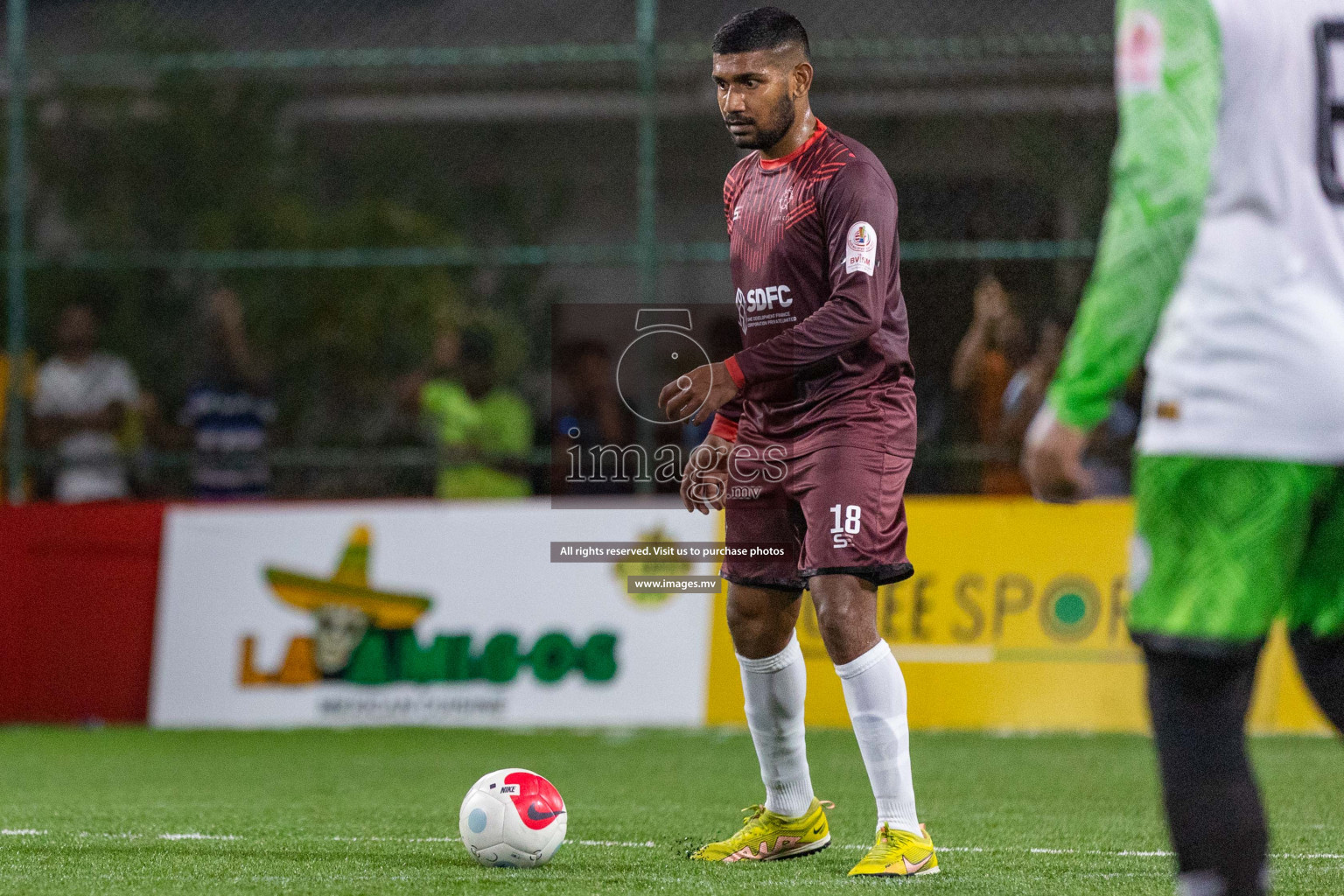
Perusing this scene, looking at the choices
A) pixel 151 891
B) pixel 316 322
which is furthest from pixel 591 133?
pixel 151 891

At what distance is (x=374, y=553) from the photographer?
9.26 meters

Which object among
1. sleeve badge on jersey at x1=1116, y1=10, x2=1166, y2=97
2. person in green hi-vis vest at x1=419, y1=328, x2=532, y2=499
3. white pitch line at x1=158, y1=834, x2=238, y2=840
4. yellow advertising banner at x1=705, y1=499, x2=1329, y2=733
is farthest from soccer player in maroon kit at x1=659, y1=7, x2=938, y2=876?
person in green hi-vis vest at x1=419, y1=328, x2=532, y2=499

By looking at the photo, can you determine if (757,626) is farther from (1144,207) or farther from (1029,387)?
(1029,387)

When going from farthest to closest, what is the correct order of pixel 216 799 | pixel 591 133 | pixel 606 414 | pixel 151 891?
pixel 591 133 < pixel 606 414 < pixel 216 799 < pixel 151 891

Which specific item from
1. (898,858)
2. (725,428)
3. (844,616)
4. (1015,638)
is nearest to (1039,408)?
(1015,638)

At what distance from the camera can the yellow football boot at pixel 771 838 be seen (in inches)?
191

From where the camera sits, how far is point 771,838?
4898 mm

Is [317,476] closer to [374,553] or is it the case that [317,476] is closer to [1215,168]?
[374,553]

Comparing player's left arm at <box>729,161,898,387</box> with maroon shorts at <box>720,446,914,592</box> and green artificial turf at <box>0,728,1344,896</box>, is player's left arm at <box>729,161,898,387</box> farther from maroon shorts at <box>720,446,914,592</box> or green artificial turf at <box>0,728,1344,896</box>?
green artificial turf at <box>0,728,1344,896</box>

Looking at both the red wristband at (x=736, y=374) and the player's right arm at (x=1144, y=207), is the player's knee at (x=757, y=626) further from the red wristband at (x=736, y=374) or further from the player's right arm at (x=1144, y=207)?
the player's right arm at (x=1144, y=207)

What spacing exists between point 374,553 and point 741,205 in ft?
15.7

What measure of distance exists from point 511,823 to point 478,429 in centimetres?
556

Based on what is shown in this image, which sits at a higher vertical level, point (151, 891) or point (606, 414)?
point (606, 414)

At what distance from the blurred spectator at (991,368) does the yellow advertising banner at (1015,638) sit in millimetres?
557
